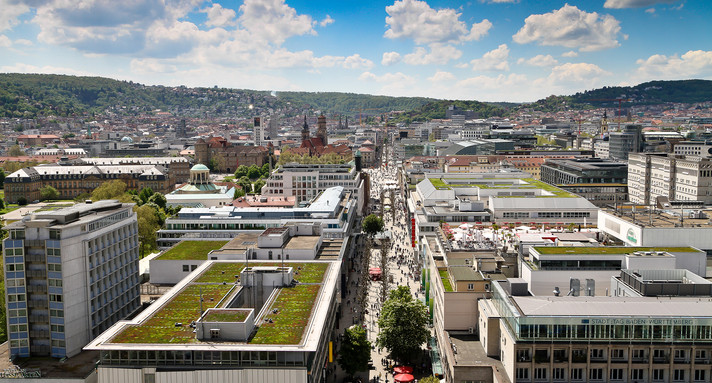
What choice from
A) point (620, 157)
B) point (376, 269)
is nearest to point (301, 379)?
point (376, 269)

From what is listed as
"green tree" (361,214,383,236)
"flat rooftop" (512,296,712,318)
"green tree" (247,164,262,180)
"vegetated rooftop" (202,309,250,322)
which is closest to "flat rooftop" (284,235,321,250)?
"vegetated rooftop" (202,309,250,322)

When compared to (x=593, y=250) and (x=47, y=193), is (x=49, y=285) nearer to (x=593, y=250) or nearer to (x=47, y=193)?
(x=593, y=250)

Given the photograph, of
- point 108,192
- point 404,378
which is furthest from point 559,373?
point 108,192

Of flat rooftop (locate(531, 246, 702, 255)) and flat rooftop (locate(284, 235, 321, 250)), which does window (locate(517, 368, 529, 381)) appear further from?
flat rooftop (locate(284, 235, 321, 250))

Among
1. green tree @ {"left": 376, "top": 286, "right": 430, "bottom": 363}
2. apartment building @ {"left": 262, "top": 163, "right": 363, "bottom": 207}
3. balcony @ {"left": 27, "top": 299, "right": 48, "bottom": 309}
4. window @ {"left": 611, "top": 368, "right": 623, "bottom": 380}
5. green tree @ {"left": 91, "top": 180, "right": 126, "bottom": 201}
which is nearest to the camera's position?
window @ {"left": 611, "top": 368, "right": 623, "bottom": 380}

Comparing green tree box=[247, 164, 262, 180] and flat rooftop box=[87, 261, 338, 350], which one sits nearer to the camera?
flat rooftop box=[87, 261, 338, 350]

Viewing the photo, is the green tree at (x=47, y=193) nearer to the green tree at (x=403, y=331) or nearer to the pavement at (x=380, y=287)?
the pavement at (x=380, y=287)

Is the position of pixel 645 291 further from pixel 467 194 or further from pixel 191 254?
pixel 467 194
